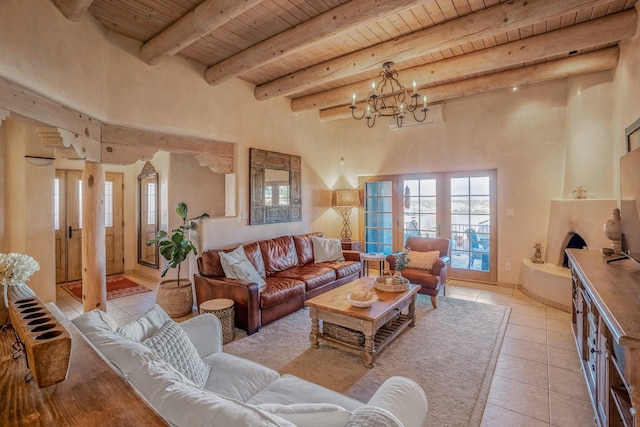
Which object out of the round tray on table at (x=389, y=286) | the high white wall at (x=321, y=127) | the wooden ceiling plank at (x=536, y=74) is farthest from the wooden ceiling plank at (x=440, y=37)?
the round tray on table at (x=389, y=286)

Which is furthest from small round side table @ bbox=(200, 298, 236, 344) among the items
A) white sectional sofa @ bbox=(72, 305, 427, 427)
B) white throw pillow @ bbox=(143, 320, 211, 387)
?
white throw pillow @ bbox=(143, 320, 211, 387)

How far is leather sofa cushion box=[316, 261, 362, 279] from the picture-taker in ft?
15.4

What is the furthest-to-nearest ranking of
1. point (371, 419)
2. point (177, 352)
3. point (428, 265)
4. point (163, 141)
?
point (428, 265), point (163, 141), point (177, 352), point (371, 419)

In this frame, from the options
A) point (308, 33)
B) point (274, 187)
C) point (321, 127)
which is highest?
point (308, 33)

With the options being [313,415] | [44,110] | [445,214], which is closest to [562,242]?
[445,214]

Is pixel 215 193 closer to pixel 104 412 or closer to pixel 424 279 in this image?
pixel 424 279

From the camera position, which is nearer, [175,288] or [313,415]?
[313,415]

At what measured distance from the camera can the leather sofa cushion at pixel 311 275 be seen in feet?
13.6

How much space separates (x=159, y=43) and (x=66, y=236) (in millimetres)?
4157

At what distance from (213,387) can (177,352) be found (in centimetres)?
27

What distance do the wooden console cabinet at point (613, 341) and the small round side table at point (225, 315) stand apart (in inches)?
114

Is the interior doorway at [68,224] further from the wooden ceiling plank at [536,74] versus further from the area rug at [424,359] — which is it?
the wooden ceiling plank at [536,74]

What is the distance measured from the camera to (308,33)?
309 cm

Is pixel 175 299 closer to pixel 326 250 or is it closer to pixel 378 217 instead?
pixel 326 250
